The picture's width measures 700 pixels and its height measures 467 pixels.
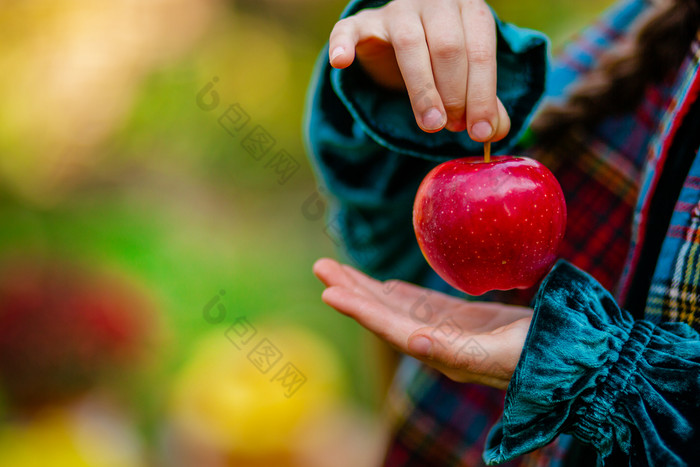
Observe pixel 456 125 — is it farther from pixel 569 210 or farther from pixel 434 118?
pixel 569 210

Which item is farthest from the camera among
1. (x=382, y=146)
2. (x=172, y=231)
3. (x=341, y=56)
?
(x=172, y=231)

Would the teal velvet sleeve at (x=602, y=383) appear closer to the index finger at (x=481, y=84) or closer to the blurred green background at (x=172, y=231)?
the index finger at (x=481, y=84)

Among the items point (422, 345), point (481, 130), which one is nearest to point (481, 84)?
point (481, 130)

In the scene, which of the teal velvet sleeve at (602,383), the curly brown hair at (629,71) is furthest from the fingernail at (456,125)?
the curly brown hair at (629,71)

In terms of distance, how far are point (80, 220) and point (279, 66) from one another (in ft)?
2.36

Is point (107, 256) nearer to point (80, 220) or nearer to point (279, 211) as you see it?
point (80, 220)

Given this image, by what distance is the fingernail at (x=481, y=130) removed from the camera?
352mm

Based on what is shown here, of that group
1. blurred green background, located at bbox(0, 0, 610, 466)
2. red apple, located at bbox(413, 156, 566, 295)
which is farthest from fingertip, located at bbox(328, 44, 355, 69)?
blurred green background, located at bbox(0, 0, 610, 466)

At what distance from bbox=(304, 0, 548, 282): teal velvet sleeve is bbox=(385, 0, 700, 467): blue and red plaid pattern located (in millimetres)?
119

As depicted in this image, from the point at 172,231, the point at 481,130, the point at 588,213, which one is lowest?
the point at 588,213

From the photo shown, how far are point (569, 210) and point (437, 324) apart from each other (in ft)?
0.91

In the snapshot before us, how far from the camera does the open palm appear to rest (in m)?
0.36

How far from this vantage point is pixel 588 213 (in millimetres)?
604

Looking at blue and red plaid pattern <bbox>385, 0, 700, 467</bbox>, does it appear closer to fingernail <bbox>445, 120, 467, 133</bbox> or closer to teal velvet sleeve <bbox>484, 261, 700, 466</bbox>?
teal velvet sleeve <bbox>484, 261, 700, 466</bbox>
